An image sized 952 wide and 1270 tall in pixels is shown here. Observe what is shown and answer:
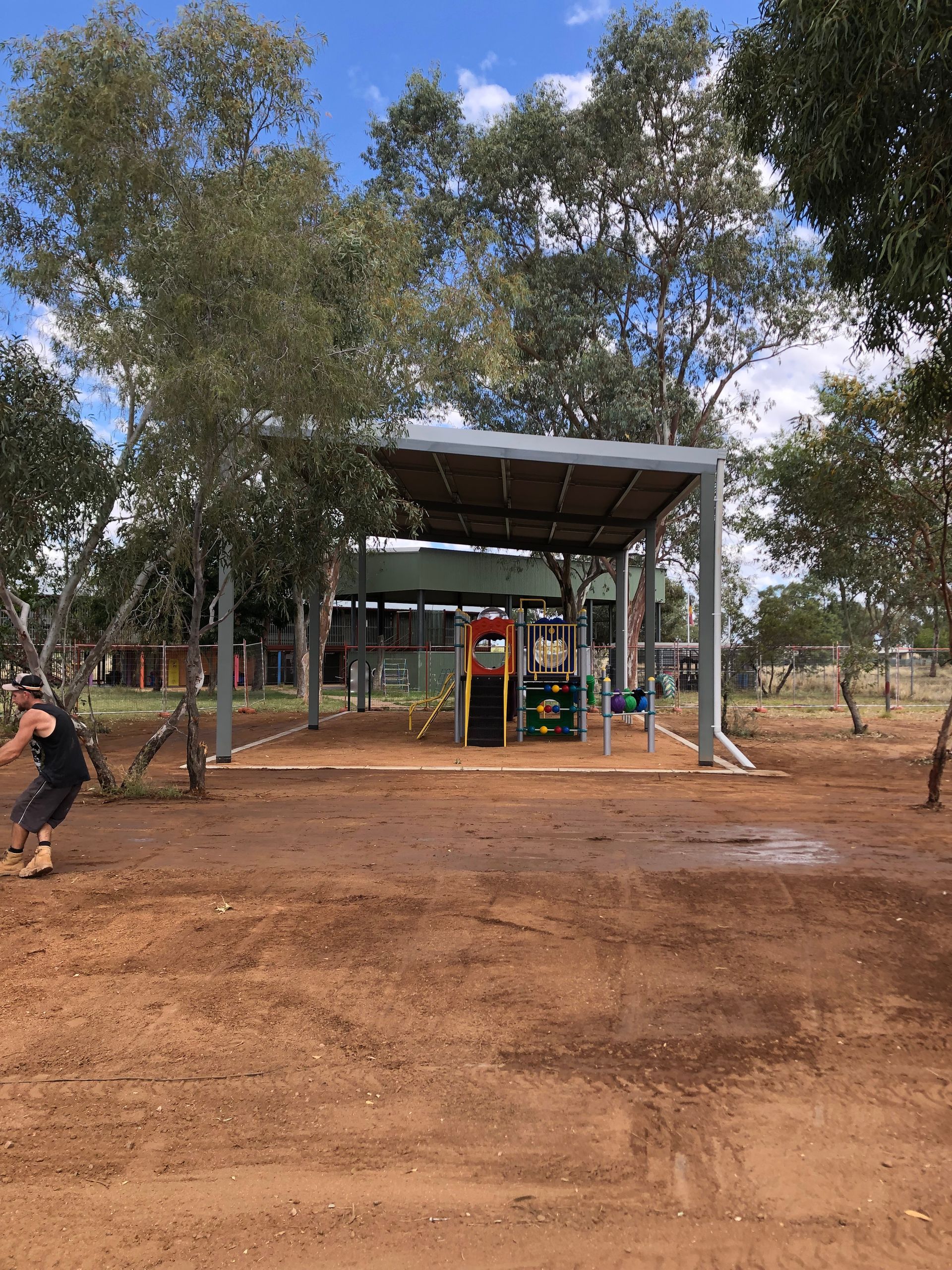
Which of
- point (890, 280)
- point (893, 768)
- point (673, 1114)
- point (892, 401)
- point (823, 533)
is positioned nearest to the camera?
point (673, 1114)

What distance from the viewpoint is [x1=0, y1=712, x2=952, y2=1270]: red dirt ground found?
9.09ft

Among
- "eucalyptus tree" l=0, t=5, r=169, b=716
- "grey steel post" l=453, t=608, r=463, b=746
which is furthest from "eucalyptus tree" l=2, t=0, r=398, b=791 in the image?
"grey steel post" l=453, t=608, r=463, b=746

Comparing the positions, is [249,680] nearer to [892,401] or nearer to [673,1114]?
[892,401]

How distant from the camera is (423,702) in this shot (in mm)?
27484

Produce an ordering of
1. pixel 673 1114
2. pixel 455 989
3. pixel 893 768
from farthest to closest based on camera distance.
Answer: pixel 893 768 → pixel 455 989 → pixel 673 1114

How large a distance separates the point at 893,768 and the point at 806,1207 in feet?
41.6

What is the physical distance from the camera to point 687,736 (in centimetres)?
1877

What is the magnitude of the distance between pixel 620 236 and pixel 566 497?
1294 centimetres

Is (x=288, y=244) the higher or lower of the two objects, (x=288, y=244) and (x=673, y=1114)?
the higher

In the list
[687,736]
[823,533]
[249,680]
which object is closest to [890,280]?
[823,533]

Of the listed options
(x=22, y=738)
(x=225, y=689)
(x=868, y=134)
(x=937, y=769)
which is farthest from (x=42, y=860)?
(x=937, y=769)

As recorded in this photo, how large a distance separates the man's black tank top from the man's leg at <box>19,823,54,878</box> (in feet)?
1.13

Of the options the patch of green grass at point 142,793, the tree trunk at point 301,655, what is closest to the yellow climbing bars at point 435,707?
→ the tree trunk at point 301,655

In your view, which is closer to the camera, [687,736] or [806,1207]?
[806,1207]
